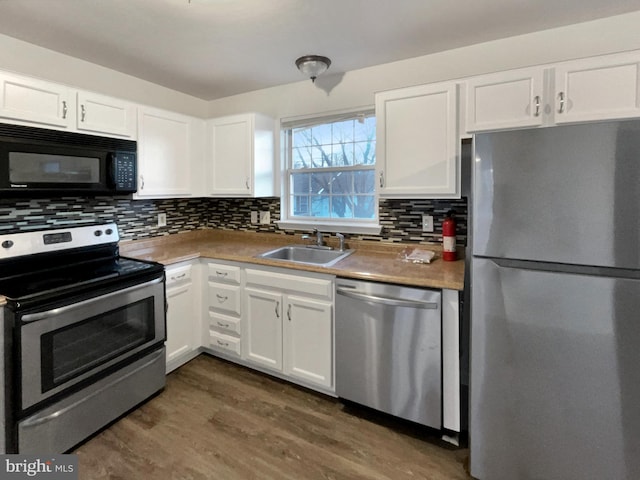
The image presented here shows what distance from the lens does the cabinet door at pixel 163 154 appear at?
8.21 feet

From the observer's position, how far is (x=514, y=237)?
4.55 ft

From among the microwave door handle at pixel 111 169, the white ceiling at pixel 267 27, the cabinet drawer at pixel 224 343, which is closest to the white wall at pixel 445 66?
the white ceiling at pixel 267 27

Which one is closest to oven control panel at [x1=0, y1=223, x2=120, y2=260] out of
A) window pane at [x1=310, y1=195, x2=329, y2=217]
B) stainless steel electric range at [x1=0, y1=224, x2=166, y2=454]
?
stainless steel electric range at [x1=0, y1=224, x2=166, y2=454]

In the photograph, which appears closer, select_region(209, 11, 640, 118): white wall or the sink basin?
select_region(209, 11, 640, 118): white wall

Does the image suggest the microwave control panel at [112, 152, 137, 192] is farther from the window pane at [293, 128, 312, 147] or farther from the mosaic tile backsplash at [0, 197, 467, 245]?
the window pane at [293, 128, 312, 147]

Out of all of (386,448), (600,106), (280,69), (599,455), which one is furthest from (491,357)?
(280,69)

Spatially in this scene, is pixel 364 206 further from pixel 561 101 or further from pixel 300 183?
pixel 561 101

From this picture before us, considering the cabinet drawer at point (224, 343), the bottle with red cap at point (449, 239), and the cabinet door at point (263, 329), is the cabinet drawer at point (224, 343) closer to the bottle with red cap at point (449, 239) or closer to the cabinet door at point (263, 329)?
the cabinet door at point (263, 329)

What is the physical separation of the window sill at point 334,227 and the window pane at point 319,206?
0.11m

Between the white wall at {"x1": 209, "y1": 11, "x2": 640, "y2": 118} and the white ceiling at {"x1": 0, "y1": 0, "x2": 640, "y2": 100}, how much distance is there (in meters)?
0.06

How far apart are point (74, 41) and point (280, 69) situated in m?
1.33

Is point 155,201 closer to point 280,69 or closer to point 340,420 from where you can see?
point 280,69

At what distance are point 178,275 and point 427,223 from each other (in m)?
1.85

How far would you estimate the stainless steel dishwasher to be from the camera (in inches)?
70.2
